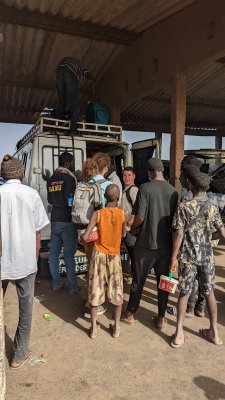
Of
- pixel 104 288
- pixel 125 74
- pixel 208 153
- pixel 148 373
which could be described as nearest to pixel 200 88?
pixel 208 153

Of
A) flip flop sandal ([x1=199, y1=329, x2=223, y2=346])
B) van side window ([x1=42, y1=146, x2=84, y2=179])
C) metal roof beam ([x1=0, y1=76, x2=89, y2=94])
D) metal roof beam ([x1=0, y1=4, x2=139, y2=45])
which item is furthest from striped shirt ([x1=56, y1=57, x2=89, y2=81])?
flip flop sandal ([x1=199, y1=329, x2=223, y2=346])

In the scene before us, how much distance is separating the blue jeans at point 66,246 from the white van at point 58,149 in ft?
1.26

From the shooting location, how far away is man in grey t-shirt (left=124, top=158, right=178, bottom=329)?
368 centimetres

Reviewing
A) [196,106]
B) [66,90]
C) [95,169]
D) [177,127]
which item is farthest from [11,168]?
[196,106]

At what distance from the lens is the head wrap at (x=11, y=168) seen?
9.71 feet

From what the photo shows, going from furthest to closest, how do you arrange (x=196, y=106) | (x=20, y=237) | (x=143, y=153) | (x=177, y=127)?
(x=196, y=106), (x=177, y=127), (x=143, y=153), (x=20, y=237)

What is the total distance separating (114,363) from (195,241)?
4.55 ft

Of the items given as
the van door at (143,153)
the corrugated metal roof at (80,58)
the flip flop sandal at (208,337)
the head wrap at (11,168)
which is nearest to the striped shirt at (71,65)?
the corrugated metal roof at (80,58)

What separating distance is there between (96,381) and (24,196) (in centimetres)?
168

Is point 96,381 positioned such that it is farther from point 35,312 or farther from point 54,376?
point 35,312

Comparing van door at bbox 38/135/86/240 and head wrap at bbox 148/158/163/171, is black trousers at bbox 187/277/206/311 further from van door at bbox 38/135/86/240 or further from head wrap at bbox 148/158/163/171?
van door at bbox 38/135/86/240

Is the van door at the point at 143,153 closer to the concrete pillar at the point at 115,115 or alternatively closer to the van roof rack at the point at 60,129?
the van roof rack at the point at 60,129

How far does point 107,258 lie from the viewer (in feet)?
11.8

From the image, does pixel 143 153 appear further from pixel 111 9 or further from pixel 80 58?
pixel 80 58
